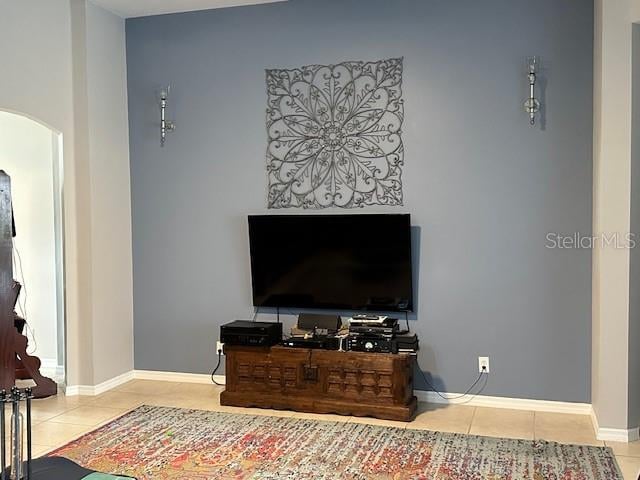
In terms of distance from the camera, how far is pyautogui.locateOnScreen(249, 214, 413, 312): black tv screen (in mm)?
4969

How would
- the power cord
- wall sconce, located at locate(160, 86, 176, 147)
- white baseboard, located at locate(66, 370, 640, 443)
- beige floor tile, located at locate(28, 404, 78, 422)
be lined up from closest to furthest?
1. white baseboard, located at locate(66, 370, 640, 443)
2. beige floor tile, located at locate(28, 404, 78, 422)
3. wall sconce, located at locate(160, 86, 176, 147)
4. the power cord

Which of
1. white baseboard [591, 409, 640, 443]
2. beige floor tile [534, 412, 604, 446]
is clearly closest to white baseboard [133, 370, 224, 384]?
beige floor tile [534, 412, 604, 446]

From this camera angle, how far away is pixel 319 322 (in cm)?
514

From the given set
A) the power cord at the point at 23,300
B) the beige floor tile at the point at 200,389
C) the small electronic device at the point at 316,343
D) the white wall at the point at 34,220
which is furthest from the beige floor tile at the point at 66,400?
the small electronic device at the point at 316,343

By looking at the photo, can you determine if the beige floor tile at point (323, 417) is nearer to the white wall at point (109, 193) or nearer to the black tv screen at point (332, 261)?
the black tv screen at point (332, 261)

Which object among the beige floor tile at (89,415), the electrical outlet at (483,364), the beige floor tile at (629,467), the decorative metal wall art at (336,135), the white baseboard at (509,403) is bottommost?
the beige floor tile at (629,467)

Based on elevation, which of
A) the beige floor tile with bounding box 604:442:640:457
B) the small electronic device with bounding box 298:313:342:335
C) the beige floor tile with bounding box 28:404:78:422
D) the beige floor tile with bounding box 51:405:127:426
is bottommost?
the beige floor tile with bounding box 604:442:640:457

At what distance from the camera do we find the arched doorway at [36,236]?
19.8ft

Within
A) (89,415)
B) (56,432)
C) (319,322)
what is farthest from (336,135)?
(56,432)

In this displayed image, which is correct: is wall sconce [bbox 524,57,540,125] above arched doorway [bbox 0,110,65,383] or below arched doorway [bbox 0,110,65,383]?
above

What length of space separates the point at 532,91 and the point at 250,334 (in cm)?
259

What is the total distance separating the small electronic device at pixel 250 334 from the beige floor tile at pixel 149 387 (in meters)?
0.79

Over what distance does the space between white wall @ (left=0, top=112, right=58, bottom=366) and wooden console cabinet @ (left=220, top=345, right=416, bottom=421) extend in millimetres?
2096

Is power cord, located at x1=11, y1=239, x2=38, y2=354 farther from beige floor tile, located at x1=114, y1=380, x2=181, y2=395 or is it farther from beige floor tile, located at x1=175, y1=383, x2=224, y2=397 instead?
beige floor tile, located at x1=175, y1=383, x2=224, y2=397
